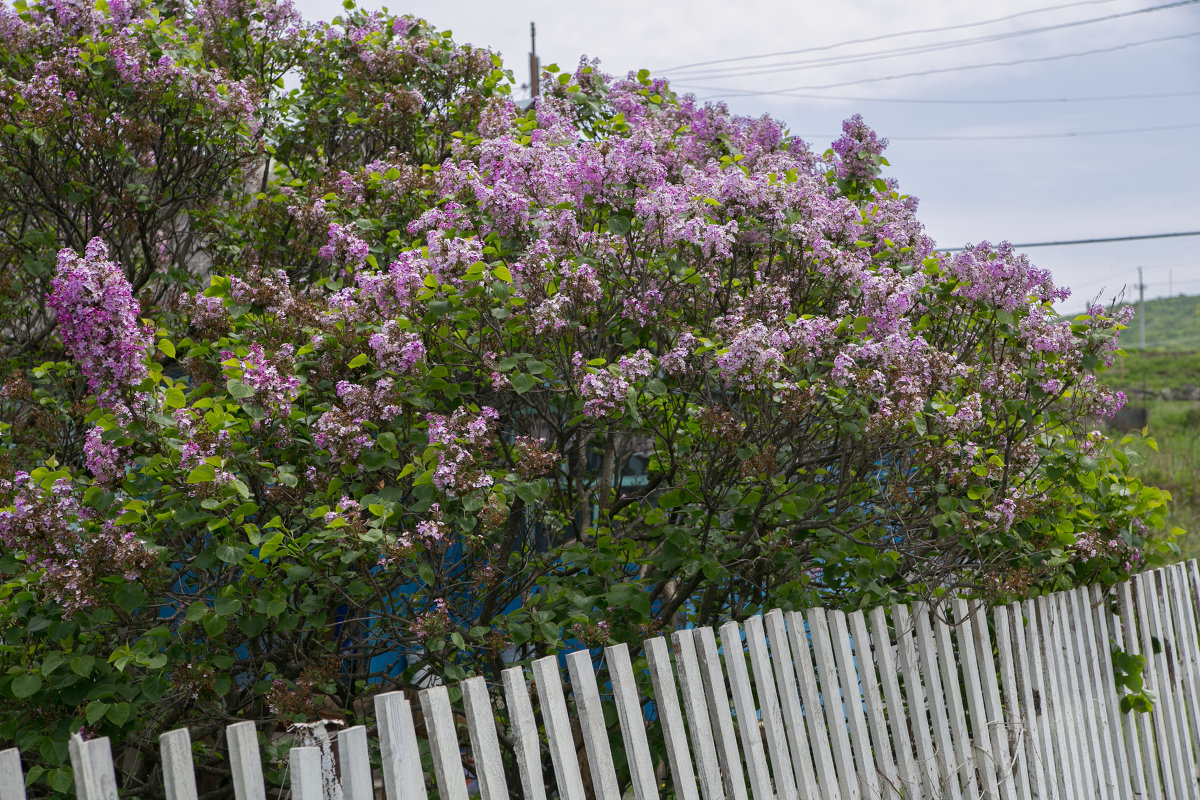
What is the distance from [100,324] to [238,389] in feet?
1.41

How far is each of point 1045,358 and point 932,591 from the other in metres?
1.02

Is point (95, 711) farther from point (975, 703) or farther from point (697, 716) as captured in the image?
point (975, 703)

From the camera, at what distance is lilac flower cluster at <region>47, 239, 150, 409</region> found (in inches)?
111

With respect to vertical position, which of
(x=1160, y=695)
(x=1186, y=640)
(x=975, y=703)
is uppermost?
(x=975, y=703)

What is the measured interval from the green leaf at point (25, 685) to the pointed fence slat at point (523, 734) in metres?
1.59

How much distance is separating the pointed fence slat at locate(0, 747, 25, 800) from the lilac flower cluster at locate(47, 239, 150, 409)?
4.14ft

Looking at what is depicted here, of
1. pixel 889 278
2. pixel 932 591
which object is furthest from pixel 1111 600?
pixel 889 278

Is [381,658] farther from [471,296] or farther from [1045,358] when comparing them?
[1045,358]

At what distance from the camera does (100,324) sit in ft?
9.39

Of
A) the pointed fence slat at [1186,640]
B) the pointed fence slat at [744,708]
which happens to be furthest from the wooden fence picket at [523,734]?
the pointed fence slat at [1186,640]

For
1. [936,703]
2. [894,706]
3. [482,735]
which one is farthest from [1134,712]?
[482,735]

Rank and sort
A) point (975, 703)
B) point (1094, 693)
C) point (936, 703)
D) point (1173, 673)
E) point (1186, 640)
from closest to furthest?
1. point (936, 703)
2. point (975, 703)
3. point (1094, 693)
4. point (1173, 673)
5. point (1186, 640)

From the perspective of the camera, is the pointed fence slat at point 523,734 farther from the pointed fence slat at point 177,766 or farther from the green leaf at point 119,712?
the green leaf at point 119,712

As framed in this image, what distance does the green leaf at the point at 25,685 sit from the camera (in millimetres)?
2873
